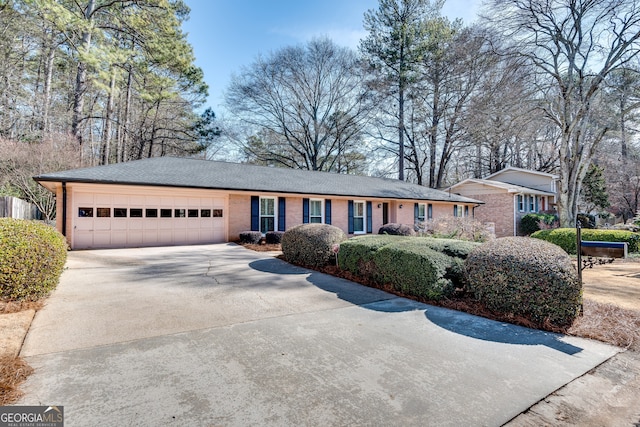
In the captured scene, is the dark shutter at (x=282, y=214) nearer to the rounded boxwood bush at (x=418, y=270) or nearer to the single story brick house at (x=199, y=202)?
the single story brick house at (x=199, y=202)

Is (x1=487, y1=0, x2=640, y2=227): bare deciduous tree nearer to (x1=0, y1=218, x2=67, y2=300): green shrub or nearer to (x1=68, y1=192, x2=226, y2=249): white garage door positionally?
(x1=68, y1=192, x2=226, y2=249): white garage door

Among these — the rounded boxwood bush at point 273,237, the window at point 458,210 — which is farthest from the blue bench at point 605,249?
the window at point 458,210

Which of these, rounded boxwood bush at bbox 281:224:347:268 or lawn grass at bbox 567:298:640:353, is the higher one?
rounded boxwood bush at bbox 281:224:347:268

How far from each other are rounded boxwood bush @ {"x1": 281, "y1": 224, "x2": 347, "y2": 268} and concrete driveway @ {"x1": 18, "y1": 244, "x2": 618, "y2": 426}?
242cm

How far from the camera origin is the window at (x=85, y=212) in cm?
1066

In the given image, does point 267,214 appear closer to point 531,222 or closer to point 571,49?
point 571,49

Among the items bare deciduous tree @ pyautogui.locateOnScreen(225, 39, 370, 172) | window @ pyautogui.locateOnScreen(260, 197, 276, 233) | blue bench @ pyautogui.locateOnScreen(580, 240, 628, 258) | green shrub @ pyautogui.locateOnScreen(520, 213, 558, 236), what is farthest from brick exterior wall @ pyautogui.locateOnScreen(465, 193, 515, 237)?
blue bench @ pyautogui.locateOnScreen(580, 240, 628, 258)

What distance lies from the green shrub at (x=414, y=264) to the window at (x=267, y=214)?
7.54 metres

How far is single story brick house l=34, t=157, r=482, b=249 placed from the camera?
10695mm

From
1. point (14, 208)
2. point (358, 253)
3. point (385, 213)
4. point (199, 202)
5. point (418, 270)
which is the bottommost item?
point (418, 270)

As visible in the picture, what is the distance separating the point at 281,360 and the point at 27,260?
411cm

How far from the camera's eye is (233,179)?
1391 centimetres

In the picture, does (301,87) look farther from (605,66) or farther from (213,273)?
(213,273)

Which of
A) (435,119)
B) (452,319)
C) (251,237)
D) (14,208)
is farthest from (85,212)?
(435,119)
